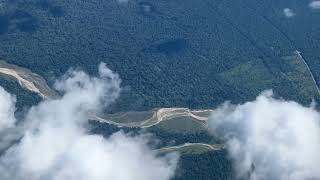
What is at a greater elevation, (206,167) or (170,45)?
(170,45)

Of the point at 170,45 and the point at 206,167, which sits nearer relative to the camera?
the point at 206,167

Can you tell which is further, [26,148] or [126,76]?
[126,76]

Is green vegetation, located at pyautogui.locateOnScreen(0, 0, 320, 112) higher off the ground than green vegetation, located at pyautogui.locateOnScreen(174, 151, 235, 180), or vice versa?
green vegetation, located at pyautogui.locateOnScreen(0, 0, 320, 112)

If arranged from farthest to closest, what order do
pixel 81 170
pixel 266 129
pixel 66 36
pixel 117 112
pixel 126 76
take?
1. pixel 66 36
2. pixel 126 76
3. pixel 117 112
4. pixel 266 129
5. pixel 81 170

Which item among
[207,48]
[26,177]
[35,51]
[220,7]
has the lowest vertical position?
[26,177]

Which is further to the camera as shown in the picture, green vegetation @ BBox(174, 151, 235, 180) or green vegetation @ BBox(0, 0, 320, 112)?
green vegetation @ BBox(0, 0, 320, 112)

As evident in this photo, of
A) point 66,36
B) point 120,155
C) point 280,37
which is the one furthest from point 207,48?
point 120,155

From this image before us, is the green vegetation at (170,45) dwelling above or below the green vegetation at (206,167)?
above

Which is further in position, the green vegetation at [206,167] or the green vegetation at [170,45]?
the green vegetation at [170,45]

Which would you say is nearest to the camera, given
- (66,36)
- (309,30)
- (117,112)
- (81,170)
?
(81,170)

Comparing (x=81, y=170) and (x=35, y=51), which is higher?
(x=35, y=51)

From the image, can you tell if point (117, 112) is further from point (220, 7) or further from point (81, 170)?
point (220, 7)
